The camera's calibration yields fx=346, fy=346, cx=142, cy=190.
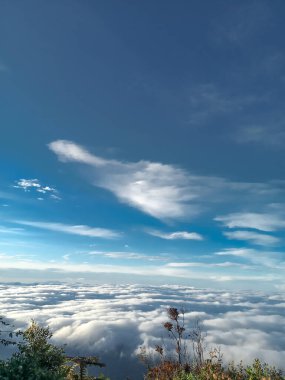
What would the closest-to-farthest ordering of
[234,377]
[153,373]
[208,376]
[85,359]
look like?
[208,376] → [234,377] → [85,359] → [153,373]

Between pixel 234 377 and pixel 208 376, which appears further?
pixel 234 377

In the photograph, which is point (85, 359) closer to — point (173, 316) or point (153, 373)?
point (153, 373)

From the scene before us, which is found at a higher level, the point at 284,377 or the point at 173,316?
the point at 173,316

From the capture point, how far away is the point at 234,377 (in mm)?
23047

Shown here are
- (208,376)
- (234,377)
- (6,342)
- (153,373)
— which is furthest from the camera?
(6,342)

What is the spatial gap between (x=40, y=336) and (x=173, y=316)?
15.5 m

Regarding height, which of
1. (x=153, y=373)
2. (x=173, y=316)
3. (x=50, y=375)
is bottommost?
(x=153, y=373)

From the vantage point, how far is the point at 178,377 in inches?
958

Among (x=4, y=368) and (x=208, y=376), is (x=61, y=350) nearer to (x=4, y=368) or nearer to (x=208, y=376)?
(x=4, y=368)

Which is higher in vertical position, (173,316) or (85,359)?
(173,316)

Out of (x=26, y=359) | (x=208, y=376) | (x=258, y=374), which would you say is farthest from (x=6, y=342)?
(x=258, y=374)

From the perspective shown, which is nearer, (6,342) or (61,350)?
(61,350)

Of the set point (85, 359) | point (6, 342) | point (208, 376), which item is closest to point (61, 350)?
point (85, 359)

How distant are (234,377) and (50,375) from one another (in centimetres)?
1195
